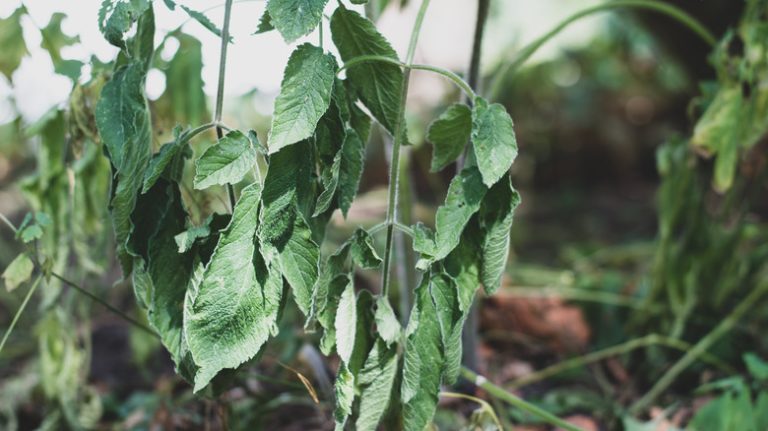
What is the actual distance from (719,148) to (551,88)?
2780 millimetres

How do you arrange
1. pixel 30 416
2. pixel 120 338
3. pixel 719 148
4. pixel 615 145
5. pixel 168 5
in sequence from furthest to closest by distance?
1. pixel 615 145
2. pixel 120 338
3. pixel 30 416
4. pixel 719 148
5. pixel 168 5

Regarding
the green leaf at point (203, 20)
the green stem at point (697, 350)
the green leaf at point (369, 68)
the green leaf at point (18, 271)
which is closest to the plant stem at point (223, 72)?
the green leaf at point (203, 20)

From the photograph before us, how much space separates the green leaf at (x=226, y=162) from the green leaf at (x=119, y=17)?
0.20 m

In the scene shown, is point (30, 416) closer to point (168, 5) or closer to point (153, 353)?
point (153, 353)

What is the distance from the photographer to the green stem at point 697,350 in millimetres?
1497

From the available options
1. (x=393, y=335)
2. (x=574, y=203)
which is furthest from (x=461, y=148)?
(x=574, y=203)

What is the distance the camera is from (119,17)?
831 mm

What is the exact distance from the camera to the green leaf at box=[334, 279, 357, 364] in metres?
0.84

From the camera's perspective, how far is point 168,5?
0.87 meters

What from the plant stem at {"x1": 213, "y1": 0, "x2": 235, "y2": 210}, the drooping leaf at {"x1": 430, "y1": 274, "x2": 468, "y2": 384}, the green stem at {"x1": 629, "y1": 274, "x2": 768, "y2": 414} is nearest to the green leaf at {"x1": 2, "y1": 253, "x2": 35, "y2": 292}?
the plant stem at {"x1": 213, "y1": 0, "x2": 235, "y2": 210}

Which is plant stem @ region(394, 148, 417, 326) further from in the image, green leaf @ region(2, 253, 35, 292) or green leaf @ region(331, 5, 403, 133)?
green leaf @ region(2, 253, 35, 292)

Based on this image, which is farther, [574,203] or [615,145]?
[615,145]

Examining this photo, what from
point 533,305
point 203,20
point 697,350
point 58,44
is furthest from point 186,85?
point 697,350

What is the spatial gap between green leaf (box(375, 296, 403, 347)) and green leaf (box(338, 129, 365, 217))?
127mm
